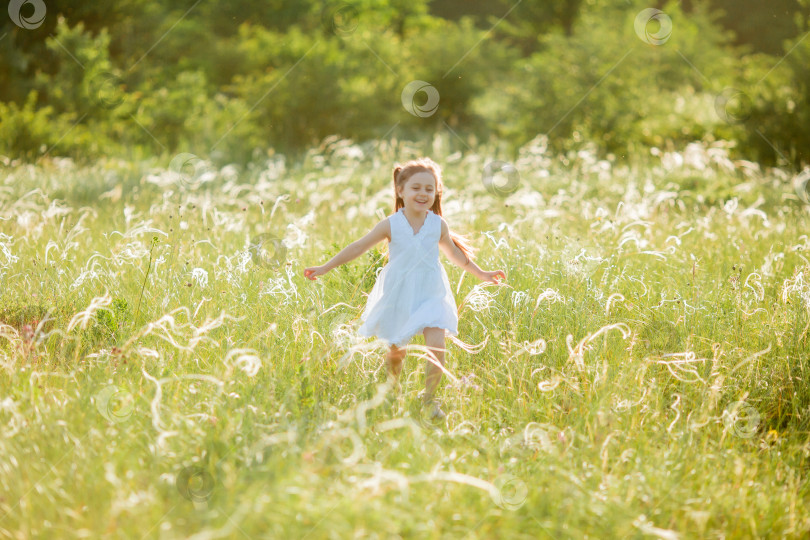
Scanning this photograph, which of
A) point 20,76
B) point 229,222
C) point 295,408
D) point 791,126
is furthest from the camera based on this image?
point 20,76

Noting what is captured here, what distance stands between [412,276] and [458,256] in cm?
42

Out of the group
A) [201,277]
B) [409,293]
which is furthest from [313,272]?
[201,277]

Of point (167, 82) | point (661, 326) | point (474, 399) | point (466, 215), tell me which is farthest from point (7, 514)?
point (167, 82)

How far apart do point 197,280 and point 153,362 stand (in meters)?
0.97

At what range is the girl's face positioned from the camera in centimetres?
405

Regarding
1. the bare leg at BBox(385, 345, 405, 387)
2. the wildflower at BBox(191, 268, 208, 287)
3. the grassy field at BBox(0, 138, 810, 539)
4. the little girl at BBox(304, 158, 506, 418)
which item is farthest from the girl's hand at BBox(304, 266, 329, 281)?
the wildflower at BBox(191, 268, 208, 287)

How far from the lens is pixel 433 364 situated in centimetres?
386

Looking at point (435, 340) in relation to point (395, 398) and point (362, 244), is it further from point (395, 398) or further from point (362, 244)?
point (362, 244)

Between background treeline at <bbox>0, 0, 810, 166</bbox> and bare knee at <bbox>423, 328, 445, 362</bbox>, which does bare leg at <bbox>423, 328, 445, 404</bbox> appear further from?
background treeline at <bbox>0, 0, 810, 166</bbox>

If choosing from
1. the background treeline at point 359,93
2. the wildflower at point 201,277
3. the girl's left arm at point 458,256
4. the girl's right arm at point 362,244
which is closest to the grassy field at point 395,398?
the wildflower at point 201,277

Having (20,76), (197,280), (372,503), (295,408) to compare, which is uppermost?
(20,76)

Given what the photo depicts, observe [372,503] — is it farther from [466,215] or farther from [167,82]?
[167,82]

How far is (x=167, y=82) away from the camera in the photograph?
18641 mm

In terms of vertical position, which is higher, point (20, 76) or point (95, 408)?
point (20, 76)
